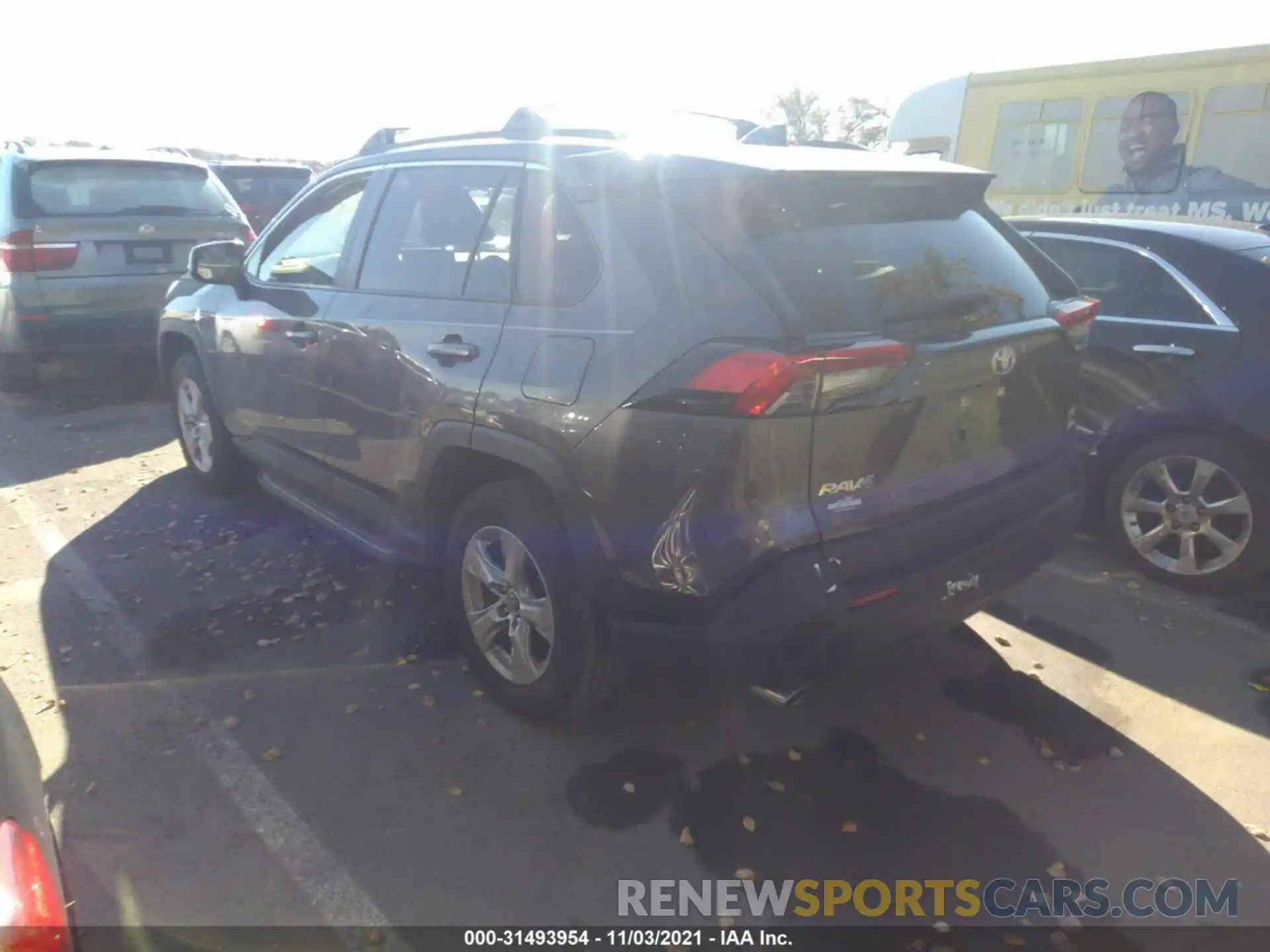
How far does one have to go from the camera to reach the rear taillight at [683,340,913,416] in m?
2.47

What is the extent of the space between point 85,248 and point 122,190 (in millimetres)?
653

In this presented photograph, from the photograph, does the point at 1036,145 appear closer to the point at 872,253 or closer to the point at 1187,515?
the point at 1187,515

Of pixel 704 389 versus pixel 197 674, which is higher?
pixel 704 389

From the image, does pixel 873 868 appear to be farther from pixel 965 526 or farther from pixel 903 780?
pixel 965 526

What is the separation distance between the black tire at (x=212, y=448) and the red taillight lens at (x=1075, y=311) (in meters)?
4.13

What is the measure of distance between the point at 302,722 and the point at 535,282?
1.78 metres

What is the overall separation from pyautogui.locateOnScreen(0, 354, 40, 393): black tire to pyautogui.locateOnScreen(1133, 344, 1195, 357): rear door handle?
7.69m

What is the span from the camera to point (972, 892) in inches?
106

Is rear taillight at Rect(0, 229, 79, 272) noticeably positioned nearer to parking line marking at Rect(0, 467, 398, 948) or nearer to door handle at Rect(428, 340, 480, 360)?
parking line marking at Rect(0, 467, 398, 948)

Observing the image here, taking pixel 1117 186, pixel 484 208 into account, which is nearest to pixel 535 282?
pixel 484 208

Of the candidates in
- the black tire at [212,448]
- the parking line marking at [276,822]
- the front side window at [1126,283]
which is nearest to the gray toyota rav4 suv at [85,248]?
the black tire at [212,448]

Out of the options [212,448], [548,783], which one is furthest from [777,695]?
[212,448]

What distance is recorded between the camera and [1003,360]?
2.96 m

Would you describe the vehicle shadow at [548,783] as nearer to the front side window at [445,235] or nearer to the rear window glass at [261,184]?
the front side window at [445,235]
